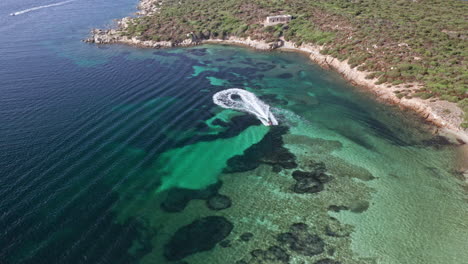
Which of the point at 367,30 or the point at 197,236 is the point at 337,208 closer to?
the point at 197,236

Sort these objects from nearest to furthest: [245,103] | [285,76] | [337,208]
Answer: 1. [337,208]
2. [245,103]
3. [285,76]

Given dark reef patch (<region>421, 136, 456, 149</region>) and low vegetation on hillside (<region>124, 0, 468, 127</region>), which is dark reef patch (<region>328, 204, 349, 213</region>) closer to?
dark reef patch (<region>421, 136, 456, 149</region>)

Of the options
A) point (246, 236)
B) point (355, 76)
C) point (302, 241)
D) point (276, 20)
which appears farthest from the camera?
point (276, 20)

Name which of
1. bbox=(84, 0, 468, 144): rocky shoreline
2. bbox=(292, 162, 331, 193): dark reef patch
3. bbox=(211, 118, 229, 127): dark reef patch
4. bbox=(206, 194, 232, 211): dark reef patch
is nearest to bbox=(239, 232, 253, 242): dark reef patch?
bbox=(206, 194, 232, 211): dark reef patch

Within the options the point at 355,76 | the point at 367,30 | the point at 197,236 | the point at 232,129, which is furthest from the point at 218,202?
the point at 367,30

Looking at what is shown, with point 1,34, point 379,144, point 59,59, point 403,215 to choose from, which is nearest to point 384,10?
point 379,144

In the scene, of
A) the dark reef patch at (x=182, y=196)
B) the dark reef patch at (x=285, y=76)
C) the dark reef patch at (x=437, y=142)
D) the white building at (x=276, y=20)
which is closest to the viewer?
the dark reef patch at (x=182, y=196)

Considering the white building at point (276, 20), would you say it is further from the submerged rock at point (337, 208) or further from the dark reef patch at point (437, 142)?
the submerged rock at point (337, 208)

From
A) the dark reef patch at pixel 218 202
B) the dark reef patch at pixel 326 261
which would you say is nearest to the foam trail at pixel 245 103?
the dark reef patch at pixel 218 202
